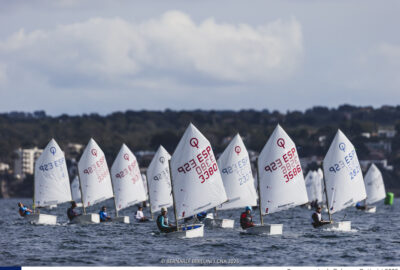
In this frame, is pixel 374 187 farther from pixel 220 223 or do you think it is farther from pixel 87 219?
pixel 220 223

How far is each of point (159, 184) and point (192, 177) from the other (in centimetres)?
2075

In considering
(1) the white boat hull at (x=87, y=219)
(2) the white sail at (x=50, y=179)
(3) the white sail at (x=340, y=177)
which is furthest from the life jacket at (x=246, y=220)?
(2) the white sail at (x=50, y=179)

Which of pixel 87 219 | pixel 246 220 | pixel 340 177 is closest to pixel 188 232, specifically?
pixel 246 220

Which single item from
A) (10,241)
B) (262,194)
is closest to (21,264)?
(10,241)

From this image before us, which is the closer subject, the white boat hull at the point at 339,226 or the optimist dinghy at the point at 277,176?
the optimist dinghy at the point at 277,176

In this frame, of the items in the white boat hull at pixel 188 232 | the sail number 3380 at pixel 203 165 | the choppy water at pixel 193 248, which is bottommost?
the choppy water at pixel 193 248

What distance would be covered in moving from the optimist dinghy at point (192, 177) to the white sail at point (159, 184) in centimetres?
1948

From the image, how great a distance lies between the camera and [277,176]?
175 feet

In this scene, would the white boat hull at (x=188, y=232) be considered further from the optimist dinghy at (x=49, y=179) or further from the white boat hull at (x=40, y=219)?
the optimist dinghy at (x=49, y=179)

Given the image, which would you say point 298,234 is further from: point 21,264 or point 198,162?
point 21,264

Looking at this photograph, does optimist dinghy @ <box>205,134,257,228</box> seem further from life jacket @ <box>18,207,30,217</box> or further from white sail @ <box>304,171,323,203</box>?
white sail @ <box>304,171,323,203</box>

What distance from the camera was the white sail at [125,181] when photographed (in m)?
72.8

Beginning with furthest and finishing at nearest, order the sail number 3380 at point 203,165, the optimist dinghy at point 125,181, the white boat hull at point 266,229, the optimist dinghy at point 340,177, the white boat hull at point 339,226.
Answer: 1. the optimist dinghy at point 125,181
2. the optimist dinghy at point 340,177
3. the white boat hull at point 339,226
4. the white boat hull at point 266,229
5. the sail number 3380 at point 203,165

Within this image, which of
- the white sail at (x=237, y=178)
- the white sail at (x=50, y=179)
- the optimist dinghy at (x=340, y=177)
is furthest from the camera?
the white sail at (x=50, y=179)
